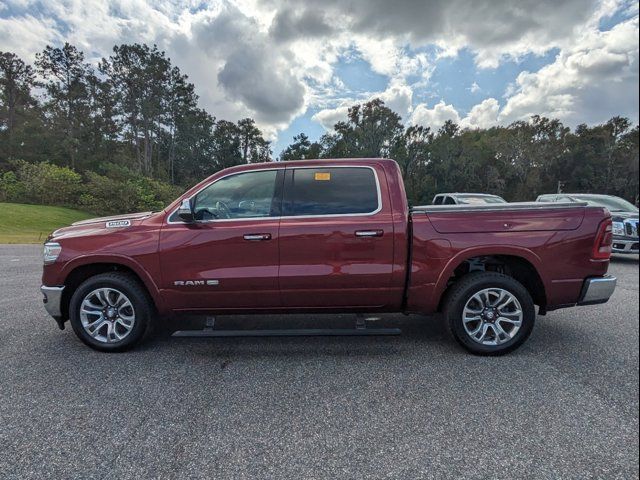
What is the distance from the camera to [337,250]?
3.37 meters

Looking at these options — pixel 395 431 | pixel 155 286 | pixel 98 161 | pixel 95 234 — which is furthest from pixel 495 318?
pixel 98 161

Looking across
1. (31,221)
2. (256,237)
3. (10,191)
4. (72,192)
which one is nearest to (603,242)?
(256,237)

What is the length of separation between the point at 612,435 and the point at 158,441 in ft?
9.64

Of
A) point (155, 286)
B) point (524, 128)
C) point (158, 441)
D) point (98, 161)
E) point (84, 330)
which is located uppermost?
point (524, 128)

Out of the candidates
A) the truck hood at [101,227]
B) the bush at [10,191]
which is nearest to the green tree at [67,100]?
the bush at [10,191]

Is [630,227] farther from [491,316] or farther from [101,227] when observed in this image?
[101,227]

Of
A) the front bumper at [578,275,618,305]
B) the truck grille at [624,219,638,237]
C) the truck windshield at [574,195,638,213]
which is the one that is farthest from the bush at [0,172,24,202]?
the truck grille at [624,219,638,237]

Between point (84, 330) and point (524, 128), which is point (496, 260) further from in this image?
point (524, 128)

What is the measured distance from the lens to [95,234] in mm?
3500

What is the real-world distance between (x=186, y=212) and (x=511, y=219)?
308 centimetres

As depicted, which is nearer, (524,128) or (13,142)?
(13,142)

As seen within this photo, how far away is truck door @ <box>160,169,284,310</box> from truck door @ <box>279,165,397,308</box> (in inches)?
5.3

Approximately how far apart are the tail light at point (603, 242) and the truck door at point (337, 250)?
1.89 m

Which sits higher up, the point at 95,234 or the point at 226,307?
the point at 95,234
